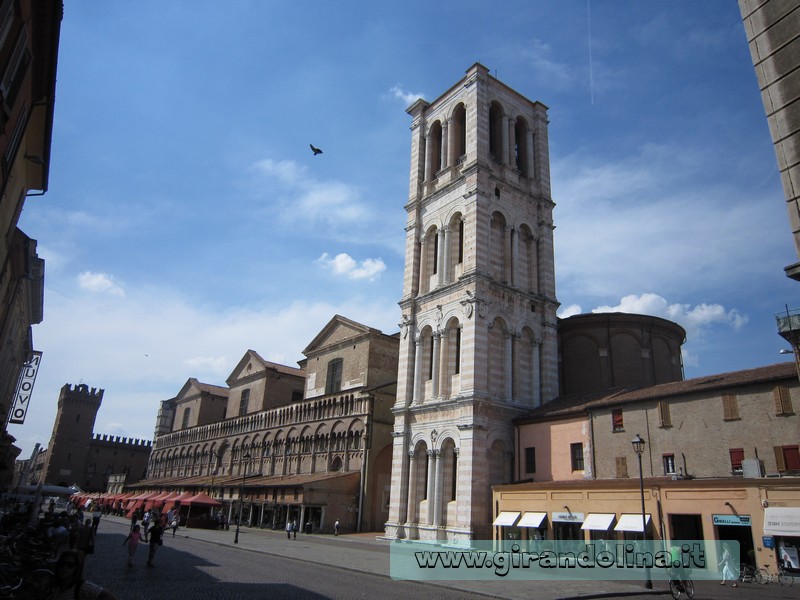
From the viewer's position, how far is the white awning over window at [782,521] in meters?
19.8

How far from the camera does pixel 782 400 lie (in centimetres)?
2253

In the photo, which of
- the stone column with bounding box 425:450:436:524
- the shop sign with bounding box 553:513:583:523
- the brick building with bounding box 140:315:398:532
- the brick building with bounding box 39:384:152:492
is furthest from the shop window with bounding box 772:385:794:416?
the brick building with bounding box 39:384:152:492

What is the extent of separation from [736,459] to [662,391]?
4463 mm

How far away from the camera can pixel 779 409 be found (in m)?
22.5

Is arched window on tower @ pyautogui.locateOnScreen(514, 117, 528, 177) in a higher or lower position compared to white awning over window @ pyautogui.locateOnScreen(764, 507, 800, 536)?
higher

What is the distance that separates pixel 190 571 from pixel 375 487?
27.2 m

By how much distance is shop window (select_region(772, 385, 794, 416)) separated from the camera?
22359mm

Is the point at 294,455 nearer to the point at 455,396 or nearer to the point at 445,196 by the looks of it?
the point at 455,396

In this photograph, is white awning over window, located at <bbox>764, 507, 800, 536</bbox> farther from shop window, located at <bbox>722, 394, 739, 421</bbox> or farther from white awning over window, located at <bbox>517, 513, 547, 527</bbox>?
white awning over window, located at <bbox>517, 513, 547, 527</bbox>

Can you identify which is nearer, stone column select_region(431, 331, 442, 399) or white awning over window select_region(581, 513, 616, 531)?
white awning over window select_region(581, 513, 616, 531)

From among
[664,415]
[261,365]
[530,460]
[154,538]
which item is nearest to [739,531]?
[664,415]

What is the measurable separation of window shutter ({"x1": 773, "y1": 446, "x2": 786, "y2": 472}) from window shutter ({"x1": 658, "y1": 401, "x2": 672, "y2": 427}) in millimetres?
4440

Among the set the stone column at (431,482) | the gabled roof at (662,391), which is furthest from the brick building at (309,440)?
the gabled roof at (662,391)

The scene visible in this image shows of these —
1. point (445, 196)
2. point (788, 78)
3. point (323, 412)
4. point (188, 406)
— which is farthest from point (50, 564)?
point (188, 406)
